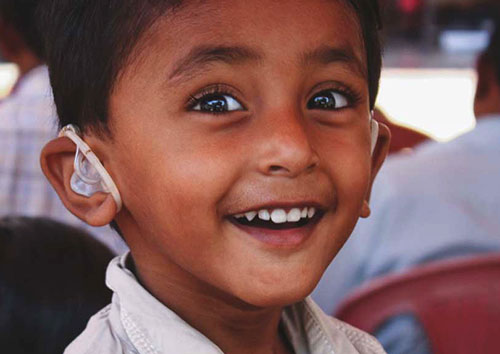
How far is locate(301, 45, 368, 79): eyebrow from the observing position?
1161mm

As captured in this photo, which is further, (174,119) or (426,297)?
(426,297)

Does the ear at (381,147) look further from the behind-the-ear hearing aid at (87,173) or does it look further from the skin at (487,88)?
the skin at (487,88)

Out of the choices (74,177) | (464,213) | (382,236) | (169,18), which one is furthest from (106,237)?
(169,18)

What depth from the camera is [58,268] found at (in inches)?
65.1

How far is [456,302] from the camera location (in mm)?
1864

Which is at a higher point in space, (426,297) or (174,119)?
(174,119)

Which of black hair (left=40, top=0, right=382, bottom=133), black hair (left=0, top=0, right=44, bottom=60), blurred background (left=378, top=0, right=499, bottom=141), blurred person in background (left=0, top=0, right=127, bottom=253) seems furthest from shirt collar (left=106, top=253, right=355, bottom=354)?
blurred background (left=378, top=0, right=499, bottom=141)

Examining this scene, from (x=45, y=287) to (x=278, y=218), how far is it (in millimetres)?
672

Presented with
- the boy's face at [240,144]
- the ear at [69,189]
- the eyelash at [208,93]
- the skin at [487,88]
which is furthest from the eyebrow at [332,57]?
the skin at [487,88]

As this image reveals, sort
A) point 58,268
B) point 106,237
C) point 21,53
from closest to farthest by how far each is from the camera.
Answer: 1. point 58,268
2. point 106,237
3. point 21,53

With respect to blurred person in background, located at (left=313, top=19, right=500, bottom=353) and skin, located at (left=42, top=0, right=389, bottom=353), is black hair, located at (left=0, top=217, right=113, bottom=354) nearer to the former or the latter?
skin, located at (left=42, top=0, right=389, bottom=353)

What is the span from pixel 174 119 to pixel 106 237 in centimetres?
164

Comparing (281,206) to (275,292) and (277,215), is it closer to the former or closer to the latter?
(277,215)

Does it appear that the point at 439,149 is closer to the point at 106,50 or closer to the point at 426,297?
the point at 426,297
